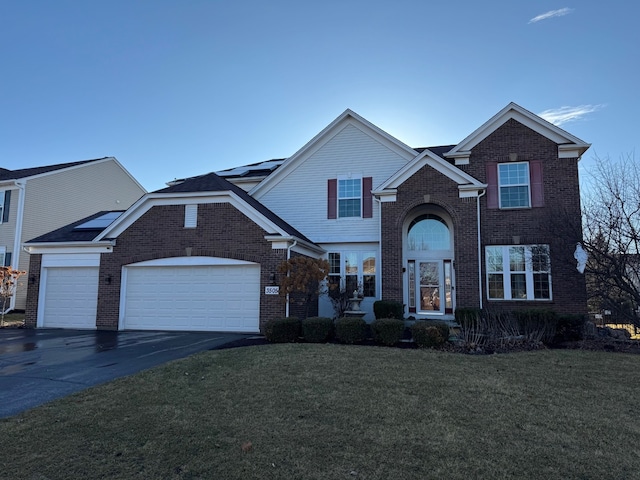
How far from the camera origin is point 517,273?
1444 centimetres

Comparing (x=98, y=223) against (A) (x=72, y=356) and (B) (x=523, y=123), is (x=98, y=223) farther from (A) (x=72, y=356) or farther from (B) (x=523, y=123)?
(B) (x=523, y=123)

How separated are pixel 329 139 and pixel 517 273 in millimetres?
8870

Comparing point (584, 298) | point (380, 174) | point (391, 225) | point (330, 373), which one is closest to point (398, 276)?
point (391, 225)

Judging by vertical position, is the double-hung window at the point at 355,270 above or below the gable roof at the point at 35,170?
below

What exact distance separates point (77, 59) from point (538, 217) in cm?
1657

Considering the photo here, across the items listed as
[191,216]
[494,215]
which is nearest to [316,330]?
[191,216]

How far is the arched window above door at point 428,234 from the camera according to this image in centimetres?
1584

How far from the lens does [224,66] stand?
1402 centimetres

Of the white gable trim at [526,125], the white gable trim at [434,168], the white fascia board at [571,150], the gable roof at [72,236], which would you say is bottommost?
the gable roof at [72,236]

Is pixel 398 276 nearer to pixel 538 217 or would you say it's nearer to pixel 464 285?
pixel 464 285

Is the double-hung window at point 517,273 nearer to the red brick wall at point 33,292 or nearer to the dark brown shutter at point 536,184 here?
the dark brown shutter at point 536,184

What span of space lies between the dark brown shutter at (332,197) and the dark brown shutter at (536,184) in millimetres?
7194

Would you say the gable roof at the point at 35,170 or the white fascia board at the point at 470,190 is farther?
the gable roof at the point at 35,170

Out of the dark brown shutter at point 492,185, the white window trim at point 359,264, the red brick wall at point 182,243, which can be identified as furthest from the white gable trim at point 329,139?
the white window trim at point 359,264
